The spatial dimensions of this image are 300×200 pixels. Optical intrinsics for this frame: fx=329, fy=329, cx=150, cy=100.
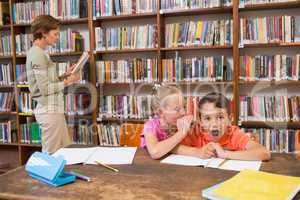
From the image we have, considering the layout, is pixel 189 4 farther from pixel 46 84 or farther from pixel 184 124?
pixel 184 124

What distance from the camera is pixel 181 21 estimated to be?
3.27 meters

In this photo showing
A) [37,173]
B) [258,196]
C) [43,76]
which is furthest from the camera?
[43,76]

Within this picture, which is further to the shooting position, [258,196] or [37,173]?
[37,173]

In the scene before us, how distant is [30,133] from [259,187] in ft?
10.1

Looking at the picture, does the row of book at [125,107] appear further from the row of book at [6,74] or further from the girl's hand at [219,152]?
the girl's hand at [219,152]

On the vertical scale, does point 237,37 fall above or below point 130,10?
below

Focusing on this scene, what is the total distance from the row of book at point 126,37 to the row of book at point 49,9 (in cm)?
28

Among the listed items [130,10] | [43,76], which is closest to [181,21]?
[130,10]

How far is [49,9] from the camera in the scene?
3469 millimetres

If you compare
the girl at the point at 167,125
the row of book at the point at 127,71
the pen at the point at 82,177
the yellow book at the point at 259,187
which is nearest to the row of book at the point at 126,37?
the row of book at the point at 127,71

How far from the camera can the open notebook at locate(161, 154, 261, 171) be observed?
4.48 feet

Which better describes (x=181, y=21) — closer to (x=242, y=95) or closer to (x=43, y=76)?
(x=242, y=95)

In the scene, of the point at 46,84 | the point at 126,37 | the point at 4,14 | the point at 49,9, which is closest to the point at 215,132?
the point at 46,84

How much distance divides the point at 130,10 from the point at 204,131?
185cm
